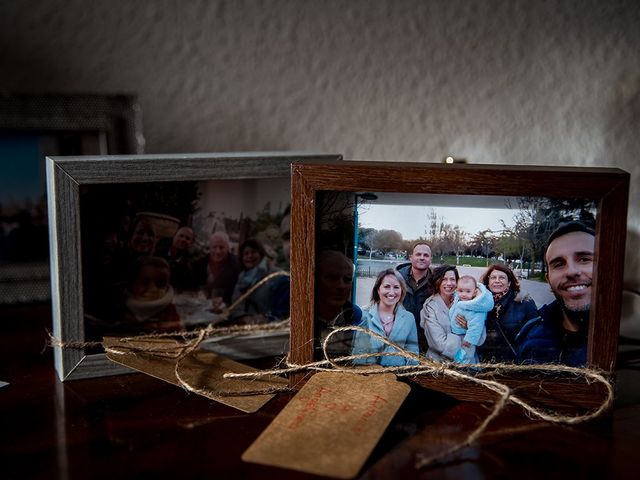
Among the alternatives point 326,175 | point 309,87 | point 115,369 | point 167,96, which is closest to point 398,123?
point 309,87

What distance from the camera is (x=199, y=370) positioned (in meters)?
0.74

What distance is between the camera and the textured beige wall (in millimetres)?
995

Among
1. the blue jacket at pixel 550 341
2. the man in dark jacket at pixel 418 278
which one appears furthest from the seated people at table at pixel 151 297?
the blue jacket at pixel 550 341

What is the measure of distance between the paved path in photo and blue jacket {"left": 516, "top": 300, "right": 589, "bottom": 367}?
1 cm

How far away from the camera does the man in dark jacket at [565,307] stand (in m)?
0.66

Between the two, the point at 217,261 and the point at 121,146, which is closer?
the point at 217,261

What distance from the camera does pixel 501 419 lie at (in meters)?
0.65

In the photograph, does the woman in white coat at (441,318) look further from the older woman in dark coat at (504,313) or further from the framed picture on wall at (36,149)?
the framed picture on wall at (36,149)

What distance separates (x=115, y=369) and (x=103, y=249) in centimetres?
13

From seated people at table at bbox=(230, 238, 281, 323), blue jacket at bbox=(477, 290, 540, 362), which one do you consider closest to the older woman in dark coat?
blue jacket at bbox=(477, 290, 540, 362)

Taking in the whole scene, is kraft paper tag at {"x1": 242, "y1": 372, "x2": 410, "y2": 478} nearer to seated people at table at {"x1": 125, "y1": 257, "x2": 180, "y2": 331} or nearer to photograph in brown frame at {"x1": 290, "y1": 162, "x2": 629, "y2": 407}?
photograph in brown frame at {"x1": 290, "y1": 162, "x2": 629, "y2": 407}

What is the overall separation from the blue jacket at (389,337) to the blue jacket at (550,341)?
10 centimetres

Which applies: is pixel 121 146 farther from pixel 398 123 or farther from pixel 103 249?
pixel 398 123

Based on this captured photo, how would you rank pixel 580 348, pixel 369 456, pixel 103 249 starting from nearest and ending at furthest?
pixel 369 456
pixel 580 348
pixel 103 249
